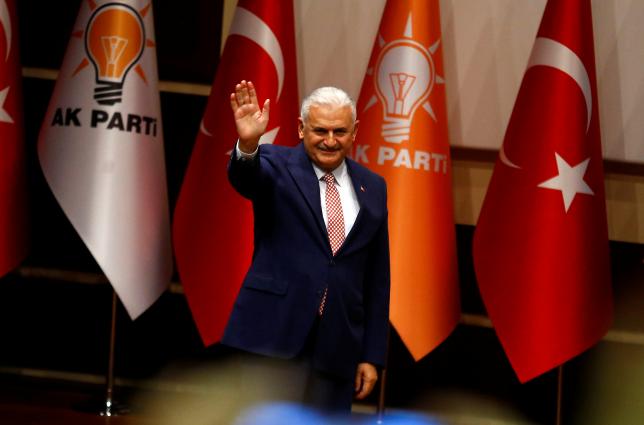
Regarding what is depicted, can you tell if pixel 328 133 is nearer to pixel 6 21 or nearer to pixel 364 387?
pixel 364 387

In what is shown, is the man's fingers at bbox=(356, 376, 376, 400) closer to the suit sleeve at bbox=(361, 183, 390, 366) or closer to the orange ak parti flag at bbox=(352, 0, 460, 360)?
the suit sleeve at bbox=(361, 183, 390, 366)

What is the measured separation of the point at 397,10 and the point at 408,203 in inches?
31.5

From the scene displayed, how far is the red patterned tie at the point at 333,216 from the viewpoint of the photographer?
7.67ft

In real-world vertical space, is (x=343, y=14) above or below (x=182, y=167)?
above

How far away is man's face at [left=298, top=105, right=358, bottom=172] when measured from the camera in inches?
90.3

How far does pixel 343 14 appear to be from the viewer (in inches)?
165

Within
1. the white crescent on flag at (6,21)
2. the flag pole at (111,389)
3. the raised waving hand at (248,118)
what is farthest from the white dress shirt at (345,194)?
the white crescent on flag at (6,21)

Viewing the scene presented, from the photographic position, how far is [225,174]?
3.65 meters

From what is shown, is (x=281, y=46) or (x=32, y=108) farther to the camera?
(x=32, y=108)

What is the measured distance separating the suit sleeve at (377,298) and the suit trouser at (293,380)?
182 mm

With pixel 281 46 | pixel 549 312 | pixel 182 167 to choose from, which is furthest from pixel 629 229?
A: pixel 182 167

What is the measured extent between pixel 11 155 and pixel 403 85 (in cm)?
160

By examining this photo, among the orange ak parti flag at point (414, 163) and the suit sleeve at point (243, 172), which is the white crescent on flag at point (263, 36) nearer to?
the orange ak parti flag at point (414, 163)

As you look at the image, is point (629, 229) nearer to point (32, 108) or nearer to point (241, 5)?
point (241, 5)
